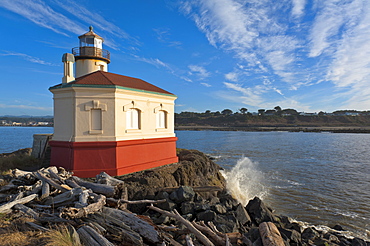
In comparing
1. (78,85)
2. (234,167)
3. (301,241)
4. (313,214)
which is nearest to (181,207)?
(301,241)

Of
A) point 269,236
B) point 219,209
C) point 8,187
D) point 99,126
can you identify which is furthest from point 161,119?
point 269,236

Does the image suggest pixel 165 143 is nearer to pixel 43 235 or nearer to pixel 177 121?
pixel 43 235

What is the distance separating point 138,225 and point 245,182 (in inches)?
553

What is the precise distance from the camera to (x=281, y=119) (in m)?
121

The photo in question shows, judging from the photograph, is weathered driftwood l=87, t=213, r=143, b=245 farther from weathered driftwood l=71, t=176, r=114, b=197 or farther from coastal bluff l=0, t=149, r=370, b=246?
weathered driftwood l=71, t=176, r=114, b=197

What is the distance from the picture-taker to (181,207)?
8.47 m

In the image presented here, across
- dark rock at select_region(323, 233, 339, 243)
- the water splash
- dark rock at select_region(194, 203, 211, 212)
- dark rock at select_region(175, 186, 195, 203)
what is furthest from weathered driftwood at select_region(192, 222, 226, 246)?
the water splash

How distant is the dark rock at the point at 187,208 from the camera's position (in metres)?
8.27

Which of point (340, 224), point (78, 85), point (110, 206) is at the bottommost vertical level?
point (340, 224)

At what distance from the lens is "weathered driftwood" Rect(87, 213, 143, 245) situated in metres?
5.33

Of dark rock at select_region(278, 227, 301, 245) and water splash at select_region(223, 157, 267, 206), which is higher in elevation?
dark rock at select_region(278, 227, 301, 245)

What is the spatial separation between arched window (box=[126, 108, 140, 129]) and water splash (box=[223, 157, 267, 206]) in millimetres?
7532

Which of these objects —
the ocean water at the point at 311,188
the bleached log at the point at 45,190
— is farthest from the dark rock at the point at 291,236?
the bleached log at the point at 45,190

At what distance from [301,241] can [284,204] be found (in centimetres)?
587
